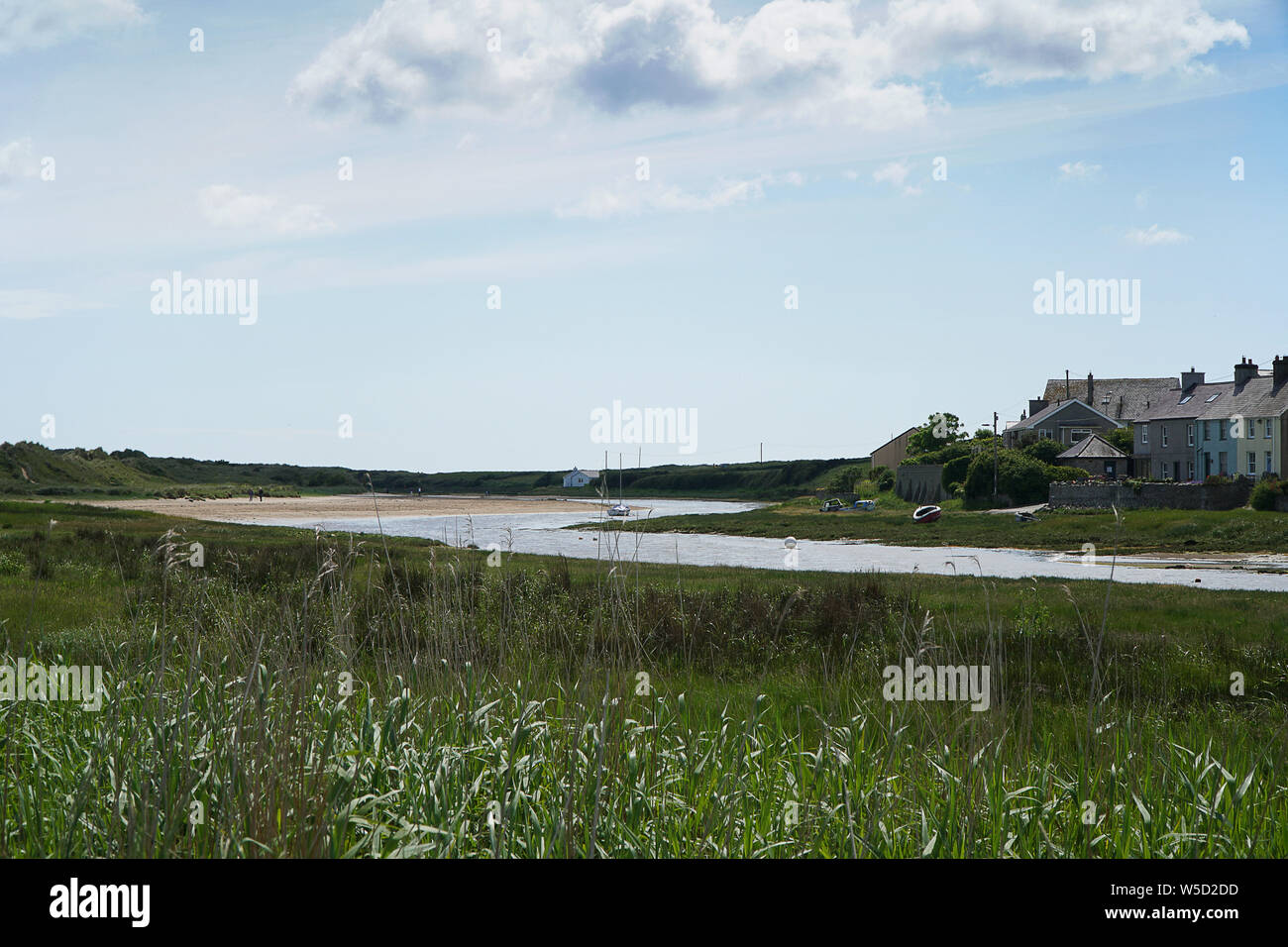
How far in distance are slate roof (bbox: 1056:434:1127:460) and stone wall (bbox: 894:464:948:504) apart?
8410mm

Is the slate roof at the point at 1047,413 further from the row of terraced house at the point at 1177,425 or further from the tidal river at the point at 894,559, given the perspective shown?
the tidal river at the point at 894,559

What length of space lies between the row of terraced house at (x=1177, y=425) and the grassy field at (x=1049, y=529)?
12638 millimetres

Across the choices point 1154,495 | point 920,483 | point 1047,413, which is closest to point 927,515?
point 1154,495

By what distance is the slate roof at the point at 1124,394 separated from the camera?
80.8 metres

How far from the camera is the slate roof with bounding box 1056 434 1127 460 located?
222ft

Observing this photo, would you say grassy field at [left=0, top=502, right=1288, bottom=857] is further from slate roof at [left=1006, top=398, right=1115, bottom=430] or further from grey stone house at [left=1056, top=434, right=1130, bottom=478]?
slate roof at [left=1006, top=398, right=1115, bottom=430]

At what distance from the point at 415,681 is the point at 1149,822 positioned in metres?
4.46

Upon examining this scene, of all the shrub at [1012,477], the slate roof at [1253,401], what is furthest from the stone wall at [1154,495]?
the slate roof at [1253,401]

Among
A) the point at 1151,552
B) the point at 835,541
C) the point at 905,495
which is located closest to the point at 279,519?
the point at 835,541

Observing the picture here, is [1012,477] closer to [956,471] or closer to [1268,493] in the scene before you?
[956,471]

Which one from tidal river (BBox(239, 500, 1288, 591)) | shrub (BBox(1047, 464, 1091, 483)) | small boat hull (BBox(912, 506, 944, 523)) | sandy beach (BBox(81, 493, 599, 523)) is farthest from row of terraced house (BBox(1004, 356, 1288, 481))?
sandy beach (BBox(81, 493, 599, 523))

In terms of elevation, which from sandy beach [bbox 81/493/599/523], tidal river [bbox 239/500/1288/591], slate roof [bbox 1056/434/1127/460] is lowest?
tidal river [bbox 239/500/1288/591]

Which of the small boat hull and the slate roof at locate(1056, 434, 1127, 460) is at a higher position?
the slate roof at locate(1056, 434, 1127, 460)
